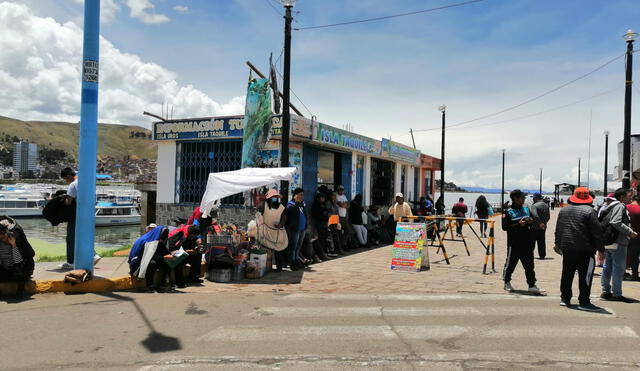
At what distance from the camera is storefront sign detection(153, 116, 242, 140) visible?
46.7 ft

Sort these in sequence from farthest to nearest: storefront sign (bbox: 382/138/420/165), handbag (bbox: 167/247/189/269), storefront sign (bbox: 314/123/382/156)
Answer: storefront sign (bbox: 382/138/420/165)
storefront sign (bbox: 314/123/382/156)
handbag (bbox: 167/247/189/269)

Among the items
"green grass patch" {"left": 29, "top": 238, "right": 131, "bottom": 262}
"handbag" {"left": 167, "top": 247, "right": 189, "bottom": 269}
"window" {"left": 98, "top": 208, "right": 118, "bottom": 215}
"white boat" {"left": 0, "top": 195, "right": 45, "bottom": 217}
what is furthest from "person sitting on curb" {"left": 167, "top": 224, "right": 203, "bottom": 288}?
"white boat" {"left": 0, "top": 195, "right": 45, "bottom": 217}

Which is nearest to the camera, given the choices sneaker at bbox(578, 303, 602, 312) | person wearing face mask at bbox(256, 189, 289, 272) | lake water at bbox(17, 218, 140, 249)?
sneaker at bbox(578, 303, 602, 312)

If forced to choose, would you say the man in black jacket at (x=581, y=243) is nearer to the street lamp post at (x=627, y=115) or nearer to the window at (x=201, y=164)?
the street lamp post at (x=627, y=115)

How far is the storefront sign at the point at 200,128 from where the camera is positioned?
1424cm

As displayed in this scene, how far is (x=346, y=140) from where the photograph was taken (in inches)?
656

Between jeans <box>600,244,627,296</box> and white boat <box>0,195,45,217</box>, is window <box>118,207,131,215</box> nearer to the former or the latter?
white boat <box>0,195,45,217</box>

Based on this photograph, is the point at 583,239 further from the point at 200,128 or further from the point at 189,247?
the point at 200,128

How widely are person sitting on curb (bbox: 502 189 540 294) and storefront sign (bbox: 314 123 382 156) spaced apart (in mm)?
7385

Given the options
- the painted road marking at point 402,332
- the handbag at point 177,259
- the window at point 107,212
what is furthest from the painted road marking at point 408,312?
the window at point 107,212

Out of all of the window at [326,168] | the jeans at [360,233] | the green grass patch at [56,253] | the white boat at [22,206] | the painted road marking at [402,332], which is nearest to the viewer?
the painted road marking at [402,332]

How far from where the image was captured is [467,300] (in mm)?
7602

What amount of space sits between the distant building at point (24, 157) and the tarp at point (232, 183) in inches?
7555

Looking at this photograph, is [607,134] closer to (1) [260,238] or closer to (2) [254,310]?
(1) [260,238]
